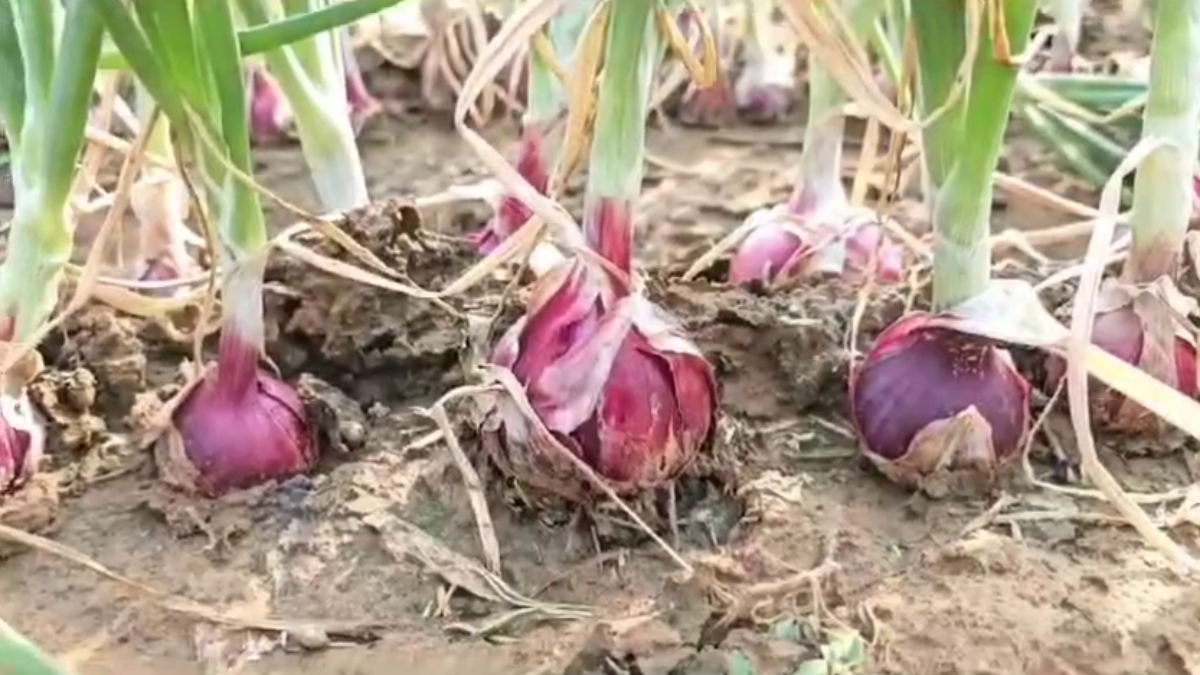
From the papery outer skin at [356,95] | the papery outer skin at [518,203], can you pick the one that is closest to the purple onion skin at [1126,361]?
the papery outer skin at [518,203]

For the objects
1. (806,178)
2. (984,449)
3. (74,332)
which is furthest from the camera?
(806,178)

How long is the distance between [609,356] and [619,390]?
0.7 inches

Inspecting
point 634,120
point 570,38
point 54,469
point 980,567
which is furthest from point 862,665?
point 570,38

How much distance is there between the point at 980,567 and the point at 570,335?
0.22 m

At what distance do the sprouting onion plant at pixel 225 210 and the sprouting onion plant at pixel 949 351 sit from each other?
29 cm

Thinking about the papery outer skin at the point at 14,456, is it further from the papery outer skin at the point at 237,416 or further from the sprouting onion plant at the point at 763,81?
the sprouting onion plant at the point at 763,81

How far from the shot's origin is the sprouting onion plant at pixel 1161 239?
91 centimetres

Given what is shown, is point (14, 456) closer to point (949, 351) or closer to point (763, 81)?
point (949, 351)

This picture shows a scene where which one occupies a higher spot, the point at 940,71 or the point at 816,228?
the point at 940,71

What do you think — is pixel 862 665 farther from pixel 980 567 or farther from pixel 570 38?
pixel 570 38

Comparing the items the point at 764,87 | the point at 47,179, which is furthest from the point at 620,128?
the point at 764,87

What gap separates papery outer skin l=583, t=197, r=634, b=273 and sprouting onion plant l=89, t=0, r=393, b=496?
0.15 metres

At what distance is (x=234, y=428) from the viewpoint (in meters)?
0.91

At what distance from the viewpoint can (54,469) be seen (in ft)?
3.14
